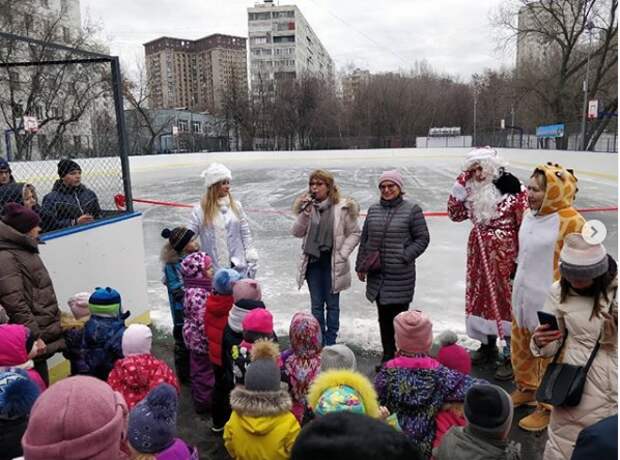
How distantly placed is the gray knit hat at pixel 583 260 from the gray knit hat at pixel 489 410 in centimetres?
78

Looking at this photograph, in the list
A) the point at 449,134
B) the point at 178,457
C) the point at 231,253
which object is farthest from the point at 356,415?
the point at 449,134

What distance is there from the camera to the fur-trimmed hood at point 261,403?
211 cm

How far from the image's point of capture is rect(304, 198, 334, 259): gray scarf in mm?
4250

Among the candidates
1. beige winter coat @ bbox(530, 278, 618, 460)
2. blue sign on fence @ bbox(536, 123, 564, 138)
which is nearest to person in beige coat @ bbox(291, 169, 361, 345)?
beige winter coat @ bbox(530, 278, 618, 460)

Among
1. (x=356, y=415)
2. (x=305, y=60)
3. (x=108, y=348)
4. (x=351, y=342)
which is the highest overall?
(x=305, y=60)

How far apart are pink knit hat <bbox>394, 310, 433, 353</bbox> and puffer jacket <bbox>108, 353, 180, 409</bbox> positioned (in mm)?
1106

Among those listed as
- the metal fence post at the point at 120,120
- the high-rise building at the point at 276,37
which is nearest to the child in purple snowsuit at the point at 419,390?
the metal fence post at the point at 120,120

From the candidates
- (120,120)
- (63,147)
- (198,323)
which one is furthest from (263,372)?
(63,147)

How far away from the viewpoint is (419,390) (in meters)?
2.20

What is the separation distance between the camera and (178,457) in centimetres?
191

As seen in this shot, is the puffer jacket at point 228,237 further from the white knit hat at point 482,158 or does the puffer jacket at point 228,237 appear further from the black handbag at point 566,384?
the black handbag at point 566,384

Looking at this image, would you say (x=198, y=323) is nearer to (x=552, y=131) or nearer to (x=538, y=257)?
(x=538, y=257)

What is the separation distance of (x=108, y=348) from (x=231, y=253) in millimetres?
1551

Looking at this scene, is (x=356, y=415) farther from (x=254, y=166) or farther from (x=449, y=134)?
(x=449, y=134)
